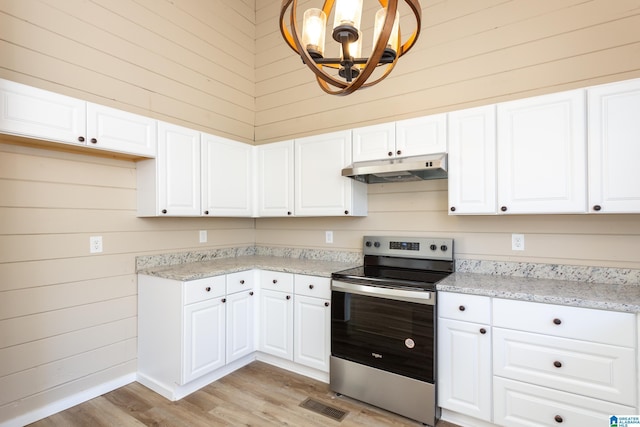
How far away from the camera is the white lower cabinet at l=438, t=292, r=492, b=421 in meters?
2.06

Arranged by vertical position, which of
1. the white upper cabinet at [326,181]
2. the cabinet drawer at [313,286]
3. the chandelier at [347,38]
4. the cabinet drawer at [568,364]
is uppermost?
the chandelier at [347,38]

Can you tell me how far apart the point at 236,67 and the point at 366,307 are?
9.83ft

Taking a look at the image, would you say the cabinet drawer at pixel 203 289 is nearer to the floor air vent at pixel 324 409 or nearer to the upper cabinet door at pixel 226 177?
the upper cabinet door at pixel 226 177

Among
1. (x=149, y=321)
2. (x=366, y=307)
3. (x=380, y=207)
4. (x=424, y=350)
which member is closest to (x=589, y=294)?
(x=424, y=350)

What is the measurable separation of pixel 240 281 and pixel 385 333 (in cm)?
134

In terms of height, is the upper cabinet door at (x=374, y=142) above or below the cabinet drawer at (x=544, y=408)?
above

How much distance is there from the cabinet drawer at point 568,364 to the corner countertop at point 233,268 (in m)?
1.31

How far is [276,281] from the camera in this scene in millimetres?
2973

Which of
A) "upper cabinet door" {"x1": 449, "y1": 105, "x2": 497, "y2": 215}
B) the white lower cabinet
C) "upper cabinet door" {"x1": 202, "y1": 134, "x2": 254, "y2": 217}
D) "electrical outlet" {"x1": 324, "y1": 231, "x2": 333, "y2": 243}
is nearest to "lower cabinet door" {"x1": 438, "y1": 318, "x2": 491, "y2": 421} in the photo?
the white lower cabinet

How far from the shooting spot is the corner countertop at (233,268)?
2600 millimetres

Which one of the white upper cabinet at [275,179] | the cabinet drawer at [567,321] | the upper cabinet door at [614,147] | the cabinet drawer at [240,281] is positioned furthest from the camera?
the white upper cabinet at [275,179]

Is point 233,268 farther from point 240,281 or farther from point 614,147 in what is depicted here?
point 614,147

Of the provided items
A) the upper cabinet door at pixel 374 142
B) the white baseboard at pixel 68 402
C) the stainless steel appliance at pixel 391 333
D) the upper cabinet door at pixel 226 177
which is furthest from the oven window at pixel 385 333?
the white baseboard at pixel 68 402

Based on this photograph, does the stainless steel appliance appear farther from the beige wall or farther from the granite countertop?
the beige wall
